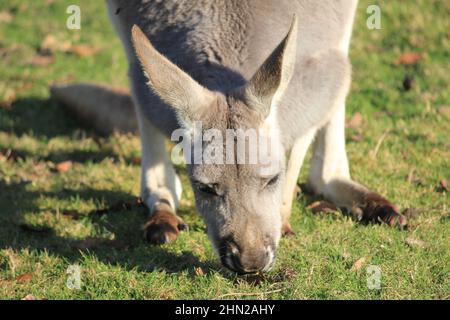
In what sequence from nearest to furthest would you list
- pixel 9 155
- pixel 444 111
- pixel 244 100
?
1. pixel 244 100
2. pixel 9 155
3. pixel 444 111

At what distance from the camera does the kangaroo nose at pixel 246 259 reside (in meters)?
3.70

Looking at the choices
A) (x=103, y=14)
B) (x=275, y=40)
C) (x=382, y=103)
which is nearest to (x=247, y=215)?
(x=275, y=40)

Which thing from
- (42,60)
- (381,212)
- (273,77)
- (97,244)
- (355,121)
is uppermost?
(273,77)

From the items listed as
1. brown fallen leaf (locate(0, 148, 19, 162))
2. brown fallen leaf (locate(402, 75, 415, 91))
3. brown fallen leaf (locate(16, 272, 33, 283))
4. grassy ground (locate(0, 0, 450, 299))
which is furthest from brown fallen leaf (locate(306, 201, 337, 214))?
brown fallen leaf (locate(0, 148, 19, 162))

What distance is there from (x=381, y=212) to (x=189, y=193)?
1343mm

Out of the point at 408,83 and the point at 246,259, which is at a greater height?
Answer: the point at 408,83

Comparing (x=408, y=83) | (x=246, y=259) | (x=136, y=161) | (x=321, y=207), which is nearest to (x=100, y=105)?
(x=136, y=161)

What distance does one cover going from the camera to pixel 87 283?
165 inches

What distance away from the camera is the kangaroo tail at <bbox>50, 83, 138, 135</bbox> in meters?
6.50

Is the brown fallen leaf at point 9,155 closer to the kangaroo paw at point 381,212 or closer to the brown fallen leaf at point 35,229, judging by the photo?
the brown fallen leaf at point 35,229

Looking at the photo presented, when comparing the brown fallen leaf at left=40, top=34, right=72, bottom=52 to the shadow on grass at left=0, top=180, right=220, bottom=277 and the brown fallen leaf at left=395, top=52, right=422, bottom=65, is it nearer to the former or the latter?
the shadow on grass at left=0, top=180, right=220, bottom=277

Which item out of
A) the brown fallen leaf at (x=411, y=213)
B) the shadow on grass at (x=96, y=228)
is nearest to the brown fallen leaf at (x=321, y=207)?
the brown fallen leaf at (x=411, y=213)

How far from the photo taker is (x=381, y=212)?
4758 millimetres

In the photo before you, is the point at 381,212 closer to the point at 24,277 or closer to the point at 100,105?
the point at 24,277
